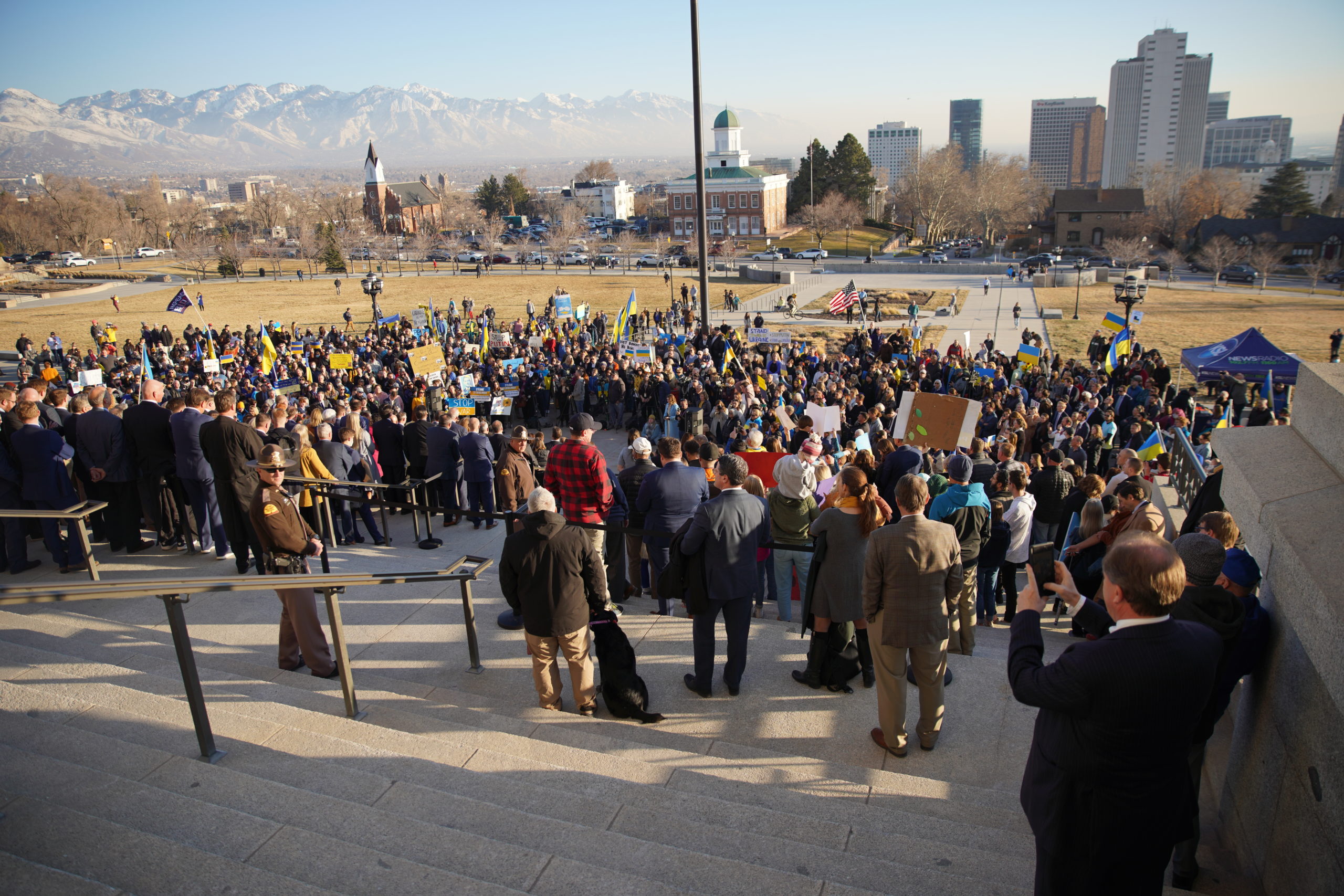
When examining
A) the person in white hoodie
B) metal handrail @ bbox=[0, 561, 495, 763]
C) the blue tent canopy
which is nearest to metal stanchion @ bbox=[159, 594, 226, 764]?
metal handrail @ bbox=[0, 561, 495, 763]

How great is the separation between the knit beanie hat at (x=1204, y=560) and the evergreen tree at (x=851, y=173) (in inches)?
3428

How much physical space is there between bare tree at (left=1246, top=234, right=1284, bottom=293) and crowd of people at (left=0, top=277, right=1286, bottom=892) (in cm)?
4813

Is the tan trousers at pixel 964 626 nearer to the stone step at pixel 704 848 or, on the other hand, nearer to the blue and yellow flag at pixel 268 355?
the stone step at pixel 704 848

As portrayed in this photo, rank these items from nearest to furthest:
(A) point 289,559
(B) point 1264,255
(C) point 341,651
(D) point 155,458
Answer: (C) point 341,651 < (A) point 289,559 < (D) point 155,458 < (B) point 1264,255

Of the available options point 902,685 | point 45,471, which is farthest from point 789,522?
point 45,471

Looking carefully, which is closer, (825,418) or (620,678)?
(620,678)

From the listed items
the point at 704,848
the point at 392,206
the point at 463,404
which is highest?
the point at 392,206

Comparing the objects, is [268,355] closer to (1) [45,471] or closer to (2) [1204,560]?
(1) [45,471]

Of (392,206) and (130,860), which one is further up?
(392,206)

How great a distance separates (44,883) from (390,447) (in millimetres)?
8928

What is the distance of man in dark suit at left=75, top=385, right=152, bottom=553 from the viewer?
7.49 m

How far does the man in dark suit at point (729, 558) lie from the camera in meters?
4.90

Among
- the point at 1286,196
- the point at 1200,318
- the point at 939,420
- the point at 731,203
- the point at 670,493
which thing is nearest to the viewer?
the point at 670,493

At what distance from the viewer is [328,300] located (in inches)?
2170
